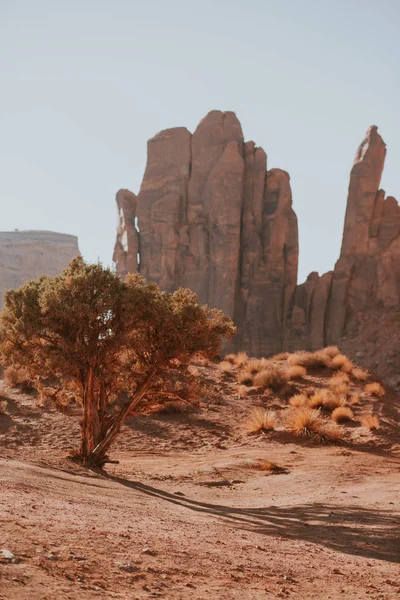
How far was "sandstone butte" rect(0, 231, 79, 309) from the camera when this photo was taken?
103438mm

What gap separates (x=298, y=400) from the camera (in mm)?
26266

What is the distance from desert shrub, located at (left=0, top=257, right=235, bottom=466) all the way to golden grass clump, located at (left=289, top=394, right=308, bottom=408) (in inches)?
402

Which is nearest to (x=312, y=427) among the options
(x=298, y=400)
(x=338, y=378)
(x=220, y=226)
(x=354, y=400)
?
(x=298, y=400)

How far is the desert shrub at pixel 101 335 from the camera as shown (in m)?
15.4

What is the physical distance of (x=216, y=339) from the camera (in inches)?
655

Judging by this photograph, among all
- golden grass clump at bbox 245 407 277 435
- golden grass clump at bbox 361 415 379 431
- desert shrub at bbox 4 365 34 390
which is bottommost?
golden grass clump at bbox 245 407 277 435

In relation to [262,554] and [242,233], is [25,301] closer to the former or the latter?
[262,554]

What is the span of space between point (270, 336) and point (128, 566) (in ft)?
178

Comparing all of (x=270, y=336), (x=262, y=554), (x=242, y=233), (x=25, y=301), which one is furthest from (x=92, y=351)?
(x=242, y=233)

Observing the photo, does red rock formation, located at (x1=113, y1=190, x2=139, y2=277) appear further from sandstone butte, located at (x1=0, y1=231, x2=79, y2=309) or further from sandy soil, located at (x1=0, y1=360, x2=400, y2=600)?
sandy soil, located at (x1=0, y1=360, x2=400, y2=600)

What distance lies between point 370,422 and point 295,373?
6.78m

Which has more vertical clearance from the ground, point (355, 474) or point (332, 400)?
point (332, 400)

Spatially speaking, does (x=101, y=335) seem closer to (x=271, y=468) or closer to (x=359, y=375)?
(x=271, y=468)

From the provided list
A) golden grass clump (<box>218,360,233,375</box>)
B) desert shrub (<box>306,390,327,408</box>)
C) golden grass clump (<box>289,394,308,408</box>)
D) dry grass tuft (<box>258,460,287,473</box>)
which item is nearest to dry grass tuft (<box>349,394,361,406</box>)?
desert shrub (<box>306,390,327,408</box>)
